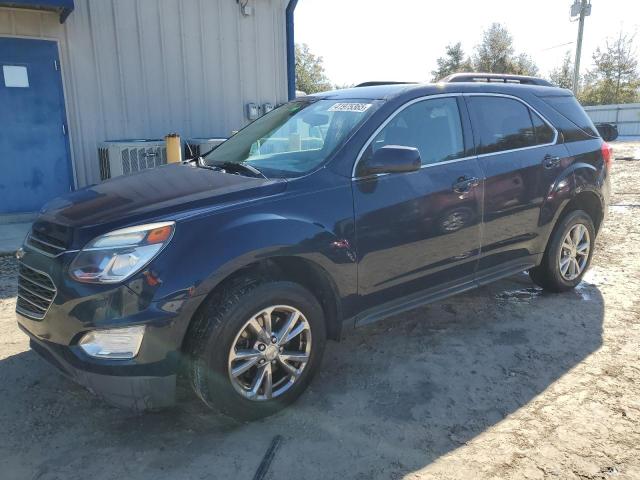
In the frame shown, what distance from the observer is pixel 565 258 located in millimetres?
4750

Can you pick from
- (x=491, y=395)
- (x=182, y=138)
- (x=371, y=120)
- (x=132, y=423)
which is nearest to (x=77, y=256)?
(x=132, y=423)

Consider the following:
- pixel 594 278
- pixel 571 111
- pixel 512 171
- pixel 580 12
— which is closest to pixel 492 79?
pixel 571 111

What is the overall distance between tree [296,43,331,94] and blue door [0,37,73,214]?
4071 centimetres

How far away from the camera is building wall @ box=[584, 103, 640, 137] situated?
28.6 metres

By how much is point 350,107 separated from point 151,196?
1470 millimetres

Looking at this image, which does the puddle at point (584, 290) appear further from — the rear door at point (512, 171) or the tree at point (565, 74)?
the tree at point (565, 74)

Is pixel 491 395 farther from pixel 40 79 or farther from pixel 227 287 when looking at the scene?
pixel 40 79

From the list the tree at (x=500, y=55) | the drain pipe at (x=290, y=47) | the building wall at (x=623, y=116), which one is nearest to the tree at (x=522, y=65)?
the tree at (x=500, y=55)

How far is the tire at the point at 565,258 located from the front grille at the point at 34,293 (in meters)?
3.84

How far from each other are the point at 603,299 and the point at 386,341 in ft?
7.16

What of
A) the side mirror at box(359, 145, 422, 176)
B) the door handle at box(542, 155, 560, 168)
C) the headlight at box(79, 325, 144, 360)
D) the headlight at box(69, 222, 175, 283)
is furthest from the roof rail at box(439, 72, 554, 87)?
the headlight at box(79, 325, 144, 360)

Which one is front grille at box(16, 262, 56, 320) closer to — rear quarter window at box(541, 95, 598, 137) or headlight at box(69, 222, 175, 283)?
headlight at box(69, 222, 175, 283)

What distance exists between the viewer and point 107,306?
8.20 ft

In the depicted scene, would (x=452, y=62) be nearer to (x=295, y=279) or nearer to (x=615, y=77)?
(x=615, y=77)
